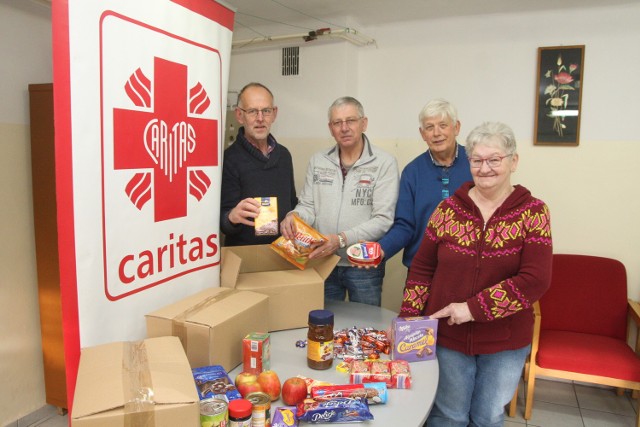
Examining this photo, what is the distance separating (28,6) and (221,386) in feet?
7.97

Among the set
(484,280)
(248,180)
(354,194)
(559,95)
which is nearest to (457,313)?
(484,280)

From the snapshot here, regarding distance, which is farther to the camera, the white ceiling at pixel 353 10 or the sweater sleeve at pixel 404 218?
the white ceiling at pixel 353 10

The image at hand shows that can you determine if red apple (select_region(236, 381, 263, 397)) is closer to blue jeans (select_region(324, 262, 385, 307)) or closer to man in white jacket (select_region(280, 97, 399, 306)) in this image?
man in white jacket (select_region(280, 97, 399, 306))

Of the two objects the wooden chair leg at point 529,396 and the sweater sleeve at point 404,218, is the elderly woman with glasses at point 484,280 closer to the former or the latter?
the sweater sleeve at point 404,218

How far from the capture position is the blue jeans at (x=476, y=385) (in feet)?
5.49

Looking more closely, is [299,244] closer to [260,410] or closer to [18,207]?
[260,410]

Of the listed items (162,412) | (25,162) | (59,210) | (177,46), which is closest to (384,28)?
(177,46)

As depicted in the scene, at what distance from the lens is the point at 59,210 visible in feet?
4.32

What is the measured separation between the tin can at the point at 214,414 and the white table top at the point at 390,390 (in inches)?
8.7

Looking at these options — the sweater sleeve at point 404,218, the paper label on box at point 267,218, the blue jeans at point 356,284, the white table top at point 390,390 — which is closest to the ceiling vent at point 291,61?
the sweater sleeve at point 404,218

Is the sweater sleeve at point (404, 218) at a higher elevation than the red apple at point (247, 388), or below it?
higher

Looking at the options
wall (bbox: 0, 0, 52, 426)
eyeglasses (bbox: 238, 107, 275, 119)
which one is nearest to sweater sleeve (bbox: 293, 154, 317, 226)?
eyeglasses (bbox: 238, 107, 275, 119)

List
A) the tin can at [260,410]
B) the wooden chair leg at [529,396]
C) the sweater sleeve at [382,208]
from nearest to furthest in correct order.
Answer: the tin can at [260,410] < the sweater sleeve at [382,208] < the wooden chair leg at [529,396]

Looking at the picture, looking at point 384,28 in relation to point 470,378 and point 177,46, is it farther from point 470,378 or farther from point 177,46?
point 470,378
